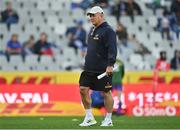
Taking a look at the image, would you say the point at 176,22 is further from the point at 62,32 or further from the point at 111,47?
the point at 111,47

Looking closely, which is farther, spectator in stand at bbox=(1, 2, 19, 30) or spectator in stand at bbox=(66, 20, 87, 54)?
spectator in stand at bbox=(1, 2, 19, 30)

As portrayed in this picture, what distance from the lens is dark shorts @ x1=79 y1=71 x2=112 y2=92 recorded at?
50.2ft

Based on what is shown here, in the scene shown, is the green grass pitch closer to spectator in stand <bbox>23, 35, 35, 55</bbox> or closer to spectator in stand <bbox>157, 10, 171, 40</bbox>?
spectator in stand <bbox>23, 35, 35, 55</bbox>

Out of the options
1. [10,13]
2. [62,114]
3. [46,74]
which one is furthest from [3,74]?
[10,13]

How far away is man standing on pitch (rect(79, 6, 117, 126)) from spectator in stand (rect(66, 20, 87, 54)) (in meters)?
12.0

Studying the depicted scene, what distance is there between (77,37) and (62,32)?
903mm

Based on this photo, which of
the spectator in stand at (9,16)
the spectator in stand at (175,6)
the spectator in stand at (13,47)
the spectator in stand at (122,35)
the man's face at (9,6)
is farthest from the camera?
the spectator in stand at (175,6)

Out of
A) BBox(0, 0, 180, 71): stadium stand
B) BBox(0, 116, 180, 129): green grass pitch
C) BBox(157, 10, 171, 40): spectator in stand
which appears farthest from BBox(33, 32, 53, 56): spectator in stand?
BBox(0, 116, 180, 129): green grass pitch

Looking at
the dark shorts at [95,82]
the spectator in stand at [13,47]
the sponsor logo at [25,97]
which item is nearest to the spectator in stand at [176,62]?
the spectator in stand at [13,47]

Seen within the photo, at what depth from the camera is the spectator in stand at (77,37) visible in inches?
1081

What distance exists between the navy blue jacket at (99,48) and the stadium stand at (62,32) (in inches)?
433

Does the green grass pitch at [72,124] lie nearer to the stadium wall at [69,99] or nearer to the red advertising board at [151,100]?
the stadium wall at [69,99]

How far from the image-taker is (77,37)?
27.6 meters

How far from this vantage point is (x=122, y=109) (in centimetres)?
2195
